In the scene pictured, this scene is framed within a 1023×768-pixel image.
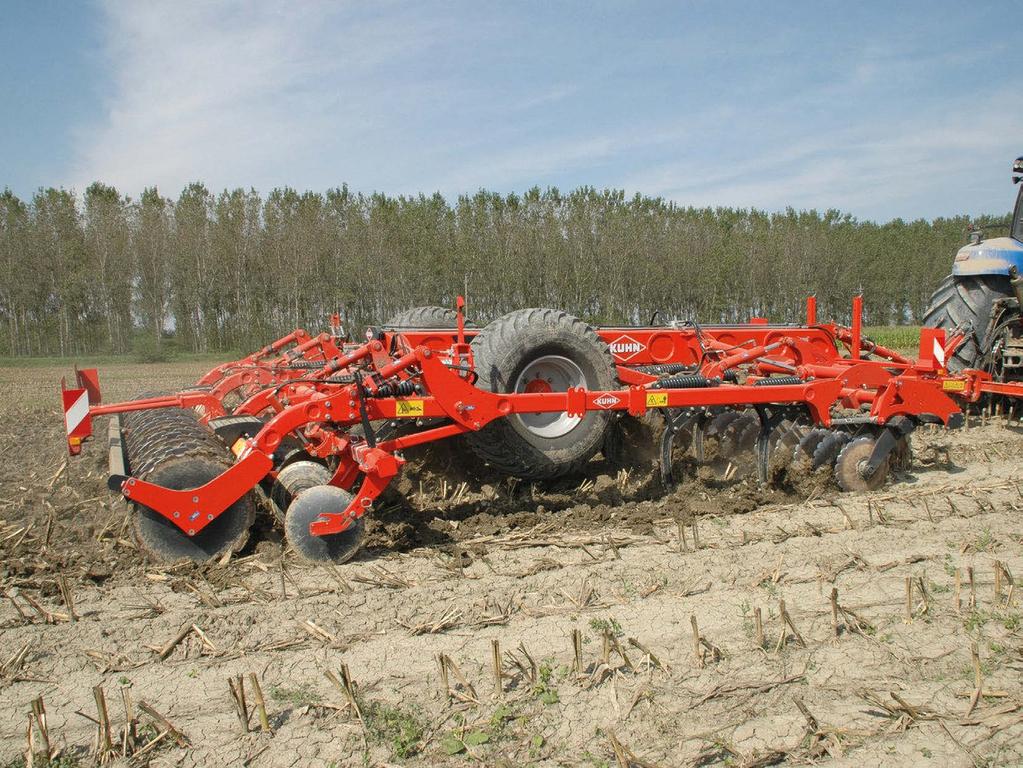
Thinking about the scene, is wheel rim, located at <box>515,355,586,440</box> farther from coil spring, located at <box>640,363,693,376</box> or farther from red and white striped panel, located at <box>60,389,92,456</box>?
red and white striped panel, located at <box>60,389,92,456</box>

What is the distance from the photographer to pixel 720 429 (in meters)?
6.18

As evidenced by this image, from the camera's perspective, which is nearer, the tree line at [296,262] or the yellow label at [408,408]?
the yellow label at [408,408]

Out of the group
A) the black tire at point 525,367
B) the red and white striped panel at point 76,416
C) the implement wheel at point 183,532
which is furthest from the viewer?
the black tire at point 525,367

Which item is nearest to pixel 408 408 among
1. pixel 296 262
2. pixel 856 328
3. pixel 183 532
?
pixel 183 532

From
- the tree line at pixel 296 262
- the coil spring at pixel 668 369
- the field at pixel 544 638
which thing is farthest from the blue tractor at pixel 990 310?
the tree line at pixel 296 262

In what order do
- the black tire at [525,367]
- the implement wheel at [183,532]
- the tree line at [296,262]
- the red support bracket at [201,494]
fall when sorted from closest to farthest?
the red support bracket at [201,494], the implement wheel at [183,532], the black tire at [525,367], the tree line at [296,262]

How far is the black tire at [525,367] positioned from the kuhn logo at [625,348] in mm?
1428

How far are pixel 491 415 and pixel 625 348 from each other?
253 cm

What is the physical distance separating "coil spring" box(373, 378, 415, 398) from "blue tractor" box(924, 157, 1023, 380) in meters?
6.18

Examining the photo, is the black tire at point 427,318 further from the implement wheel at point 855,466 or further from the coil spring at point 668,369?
the implement wheel at point 855,466

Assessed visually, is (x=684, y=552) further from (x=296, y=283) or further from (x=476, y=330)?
(x=296, y=283)

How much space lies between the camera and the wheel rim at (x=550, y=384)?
5.32 meters

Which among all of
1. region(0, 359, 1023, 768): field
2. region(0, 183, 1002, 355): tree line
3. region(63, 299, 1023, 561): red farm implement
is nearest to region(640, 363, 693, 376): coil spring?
region(63, 299, 1023, 561): red farm implement

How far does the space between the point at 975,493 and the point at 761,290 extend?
36.1 meters
